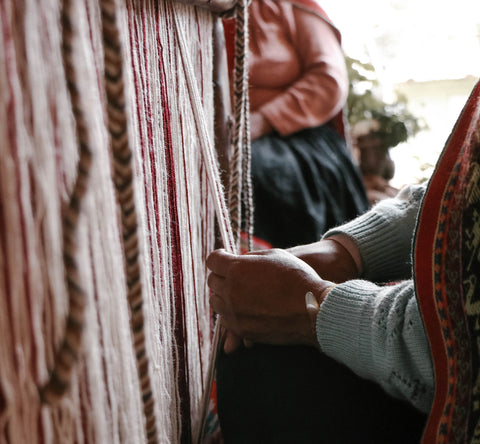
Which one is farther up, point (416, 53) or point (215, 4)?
point (416, 53)

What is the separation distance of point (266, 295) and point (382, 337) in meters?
0.17

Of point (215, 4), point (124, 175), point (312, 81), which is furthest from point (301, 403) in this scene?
point (312, 81)

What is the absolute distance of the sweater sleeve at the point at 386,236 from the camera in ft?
2.70

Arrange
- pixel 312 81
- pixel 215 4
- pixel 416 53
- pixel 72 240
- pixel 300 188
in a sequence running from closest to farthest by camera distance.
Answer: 1. pixel 72 240
2. pixel 215 4
3. pixel 300 188
4. pixel 312 81
5. pixel 416 53

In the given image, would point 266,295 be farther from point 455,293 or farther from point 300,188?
point 300,188

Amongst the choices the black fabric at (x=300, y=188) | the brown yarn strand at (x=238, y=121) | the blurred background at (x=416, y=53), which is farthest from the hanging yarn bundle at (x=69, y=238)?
the blurred background at (x=416, y=53)

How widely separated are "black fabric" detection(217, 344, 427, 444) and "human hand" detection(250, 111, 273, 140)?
879 millimetres

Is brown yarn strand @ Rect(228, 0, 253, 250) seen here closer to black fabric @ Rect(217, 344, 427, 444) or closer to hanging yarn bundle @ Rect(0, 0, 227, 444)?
black fabric @ Rect(217, 344, 427, 444)

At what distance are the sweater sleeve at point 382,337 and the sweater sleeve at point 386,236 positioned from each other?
0.64 ft

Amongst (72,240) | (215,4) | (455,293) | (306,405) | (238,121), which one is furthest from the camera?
(238,121)

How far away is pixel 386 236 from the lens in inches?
32.5

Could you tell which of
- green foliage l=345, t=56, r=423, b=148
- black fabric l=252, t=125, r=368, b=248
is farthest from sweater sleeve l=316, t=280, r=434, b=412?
green foliage l=345, t=56, r=423, b=148

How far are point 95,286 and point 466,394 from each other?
0.36 metres

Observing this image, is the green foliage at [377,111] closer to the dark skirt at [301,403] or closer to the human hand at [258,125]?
the human hand at [258,125]
